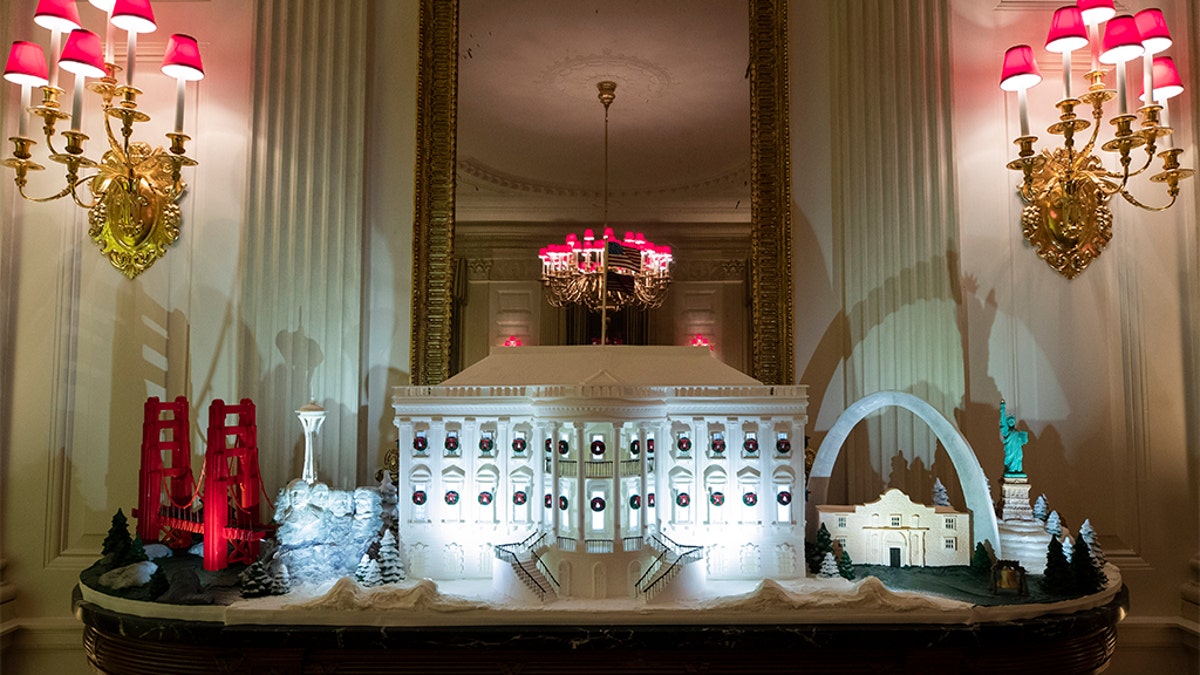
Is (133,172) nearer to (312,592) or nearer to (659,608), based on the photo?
(312,592)

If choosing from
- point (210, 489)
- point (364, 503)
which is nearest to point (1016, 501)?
point (364, 503)

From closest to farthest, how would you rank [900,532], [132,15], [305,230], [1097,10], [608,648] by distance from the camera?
[608,648]
[900,532]
[132,15]
[1097,10]
[305,230]

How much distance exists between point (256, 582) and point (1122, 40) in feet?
12.8

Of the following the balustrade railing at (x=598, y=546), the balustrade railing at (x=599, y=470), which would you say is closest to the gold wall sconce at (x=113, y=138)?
the balustrade railing at (x=599, y=470)

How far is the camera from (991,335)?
3668 millimetres

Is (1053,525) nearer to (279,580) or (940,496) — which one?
(940,496)

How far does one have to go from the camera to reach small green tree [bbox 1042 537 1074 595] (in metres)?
2.68

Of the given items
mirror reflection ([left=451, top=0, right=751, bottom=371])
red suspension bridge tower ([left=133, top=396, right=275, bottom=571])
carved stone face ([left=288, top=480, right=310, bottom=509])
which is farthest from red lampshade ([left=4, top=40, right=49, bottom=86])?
carved stone face ([left=288, top=480, right=310, bottom=509])

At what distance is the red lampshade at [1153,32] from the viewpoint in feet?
10.3

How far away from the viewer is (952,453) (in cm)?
300

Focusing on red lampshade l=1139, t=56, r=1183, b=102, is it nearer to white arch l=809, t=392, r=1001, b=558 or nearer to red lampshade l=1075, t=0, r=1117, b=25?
red lampshade l=1075, t=0, r=1117, b=25

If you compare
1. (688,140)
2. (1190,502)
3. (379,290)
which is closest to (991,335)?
(1190,502)

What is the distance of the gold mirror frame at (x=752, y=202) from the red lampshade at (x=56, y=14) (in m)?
1.43

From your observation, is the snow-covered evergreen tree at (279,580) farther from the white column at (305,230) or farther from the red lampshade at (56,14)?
the red lampshade at (56,14)
